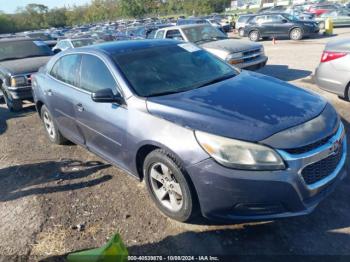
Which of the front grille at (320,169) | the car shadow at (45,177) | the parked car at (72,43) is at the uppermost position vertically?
the front grille at (320,169)

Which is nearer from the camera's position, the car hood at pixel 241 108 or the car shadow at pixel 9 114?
the car hood at pixel 241 108

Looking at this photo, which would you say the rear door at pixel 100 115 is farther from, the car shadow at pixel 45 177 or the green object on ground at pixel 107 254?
the green object on ground at pixel 107 254

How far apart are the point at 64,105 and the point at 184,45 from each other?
→ 1840mm

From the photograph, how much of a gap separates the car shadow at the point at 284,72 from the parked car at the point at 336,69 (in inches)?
110

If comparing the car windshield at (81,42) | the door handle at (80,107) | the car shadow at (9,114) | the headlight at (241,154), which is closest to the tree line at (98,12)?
the car windshield at (81,42)

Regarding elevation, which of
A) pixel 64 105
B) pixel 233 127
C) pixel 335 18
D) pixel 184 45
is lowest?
pixel 335 18

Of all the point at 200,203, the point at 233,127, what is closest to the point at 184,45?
the point at 233,127

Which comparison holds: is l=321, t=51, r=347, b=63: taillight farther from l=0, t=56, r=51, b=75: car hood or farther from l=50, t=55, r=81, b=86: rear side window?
l=0, t=56, r=51, b=75: car hood

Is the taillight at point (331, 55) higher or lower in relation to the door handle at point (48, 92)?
higher

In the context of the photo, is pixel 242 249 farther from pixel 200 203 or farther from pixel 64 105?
pixel 64 105

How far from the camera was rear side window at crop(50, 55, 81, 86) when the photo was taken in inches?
180

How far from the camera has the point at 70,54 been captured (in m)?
4.89

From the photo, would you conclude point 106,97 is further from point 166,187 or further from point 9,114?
point 9,114

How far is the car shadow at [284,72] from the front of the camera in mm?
9368
